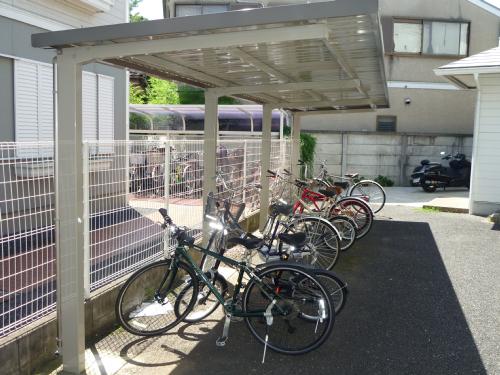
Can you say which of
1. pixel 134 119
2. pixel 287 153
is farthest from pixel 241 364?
pixel 134 119

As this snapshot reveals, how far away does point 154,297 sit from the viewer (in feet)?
13.0

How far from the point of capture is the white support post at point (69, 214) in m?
3.08

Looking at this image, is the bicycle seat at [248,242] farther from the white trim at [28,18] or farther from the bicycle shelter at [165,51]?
the white trim at [28,18]

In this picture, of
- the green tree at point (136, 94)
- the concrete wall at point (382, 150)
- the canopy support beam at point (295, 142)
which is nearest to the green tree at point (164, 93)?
the green tree at point (136, 94)

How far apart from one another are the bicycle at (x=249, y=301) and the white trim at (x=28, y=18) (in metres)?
3.69

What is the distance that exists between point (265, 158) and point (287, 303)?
13.5ft

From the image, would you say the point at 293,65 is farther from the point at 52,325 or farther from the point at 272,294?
the point at 52,325

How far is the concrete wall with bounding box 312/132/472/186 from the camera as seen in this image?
567 inches

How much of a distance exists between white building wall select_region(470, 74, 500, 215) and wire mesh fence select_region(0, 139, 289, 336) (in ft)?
20.0

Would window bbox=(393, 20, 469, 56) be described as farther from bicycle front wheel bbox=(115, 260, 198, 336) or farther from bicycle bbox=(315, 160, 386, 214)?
bicycle front wheel bbox=(115, 260, 198, 336)

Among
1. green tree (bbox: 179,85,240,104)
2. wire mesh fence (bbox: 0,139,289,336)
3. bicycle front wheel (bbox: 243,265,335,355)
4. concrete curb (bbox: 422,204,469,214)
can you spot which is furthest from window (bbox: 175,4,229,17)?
bicycle front wheel (bbox: 243,265,335,355)

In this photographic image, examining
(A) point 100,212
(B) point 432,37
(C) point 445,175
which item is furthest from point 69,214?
(B) point 432,37

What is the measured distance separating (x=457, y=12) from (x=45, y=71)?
1397 centimetres

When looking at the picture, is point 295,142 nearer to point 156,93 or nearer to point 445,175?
point 445,175
